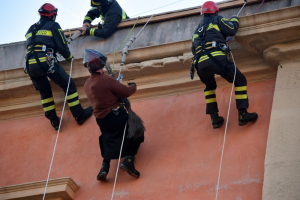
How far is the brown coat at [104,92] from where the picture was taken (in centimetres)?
937

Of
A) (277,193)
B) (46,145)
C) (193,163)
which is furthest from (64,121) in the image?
(277,193)

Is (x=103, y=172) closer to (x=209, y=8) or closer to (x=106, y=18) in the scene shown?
(x=209, y=8)

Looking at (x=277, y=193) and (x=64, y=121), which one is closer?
(x=277, y=193)

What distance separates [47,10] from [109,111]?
2.08 metres

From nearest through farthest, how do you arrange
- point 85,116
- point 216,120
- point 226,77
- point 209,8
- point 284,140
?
point 284,140 → point 226,77 → point 216,120 → point 209,8 → point 85,116

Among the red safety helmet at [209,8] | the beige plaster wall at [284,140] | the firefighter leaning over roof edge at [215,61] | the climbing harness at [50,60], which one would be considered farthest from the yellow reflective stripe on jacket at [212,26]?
the climbing harness at [50,60]

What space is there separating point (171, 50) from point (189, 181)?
6.75ft

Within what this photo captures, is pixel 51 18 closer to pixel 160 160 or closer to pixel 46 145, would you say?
pixel 46 145

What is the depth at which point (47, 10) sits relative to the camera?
35.1ft

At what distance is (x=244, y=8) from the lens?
34.2ft

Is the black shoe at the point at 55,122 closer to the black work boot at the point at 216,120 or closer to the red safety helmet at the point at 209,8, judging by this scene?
the black work boot at the point at 216,120

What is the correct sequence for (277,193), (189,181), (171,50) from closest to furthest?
(277,193)
(189,181)
(171,50)

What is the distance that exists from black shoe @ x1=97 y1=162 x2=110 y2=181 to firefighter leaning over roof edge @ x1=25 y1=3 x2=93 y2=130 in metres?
1.11

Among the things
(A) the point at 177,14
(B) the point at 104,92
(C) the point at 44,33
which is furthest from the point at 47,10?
(B) the point at 104,92
